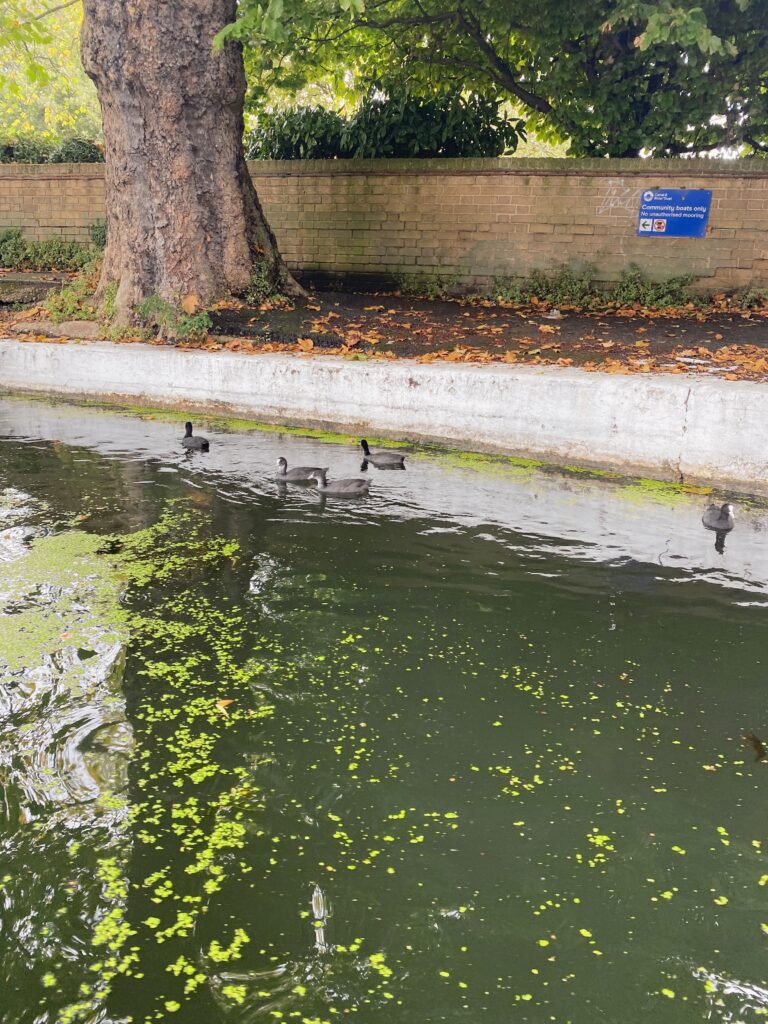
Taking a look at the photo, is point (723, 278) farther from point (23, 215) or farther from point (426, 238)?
point (23, 215)

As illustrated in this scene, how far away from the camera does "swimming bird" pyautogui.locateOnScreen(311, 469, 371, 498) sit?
325 inches

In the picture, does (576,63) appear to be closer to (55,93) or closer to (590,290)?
(590,290)

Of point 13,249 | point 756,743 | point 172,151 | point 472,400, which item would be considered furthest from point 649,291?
point 13,249

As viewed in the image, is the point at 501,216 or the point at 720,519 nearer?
the point at 720,519

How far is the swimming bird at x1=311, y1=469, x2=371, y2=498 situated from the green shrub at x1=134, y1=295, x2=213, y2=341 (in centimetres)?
484

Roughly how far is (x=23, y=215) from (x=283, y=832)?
1860cm

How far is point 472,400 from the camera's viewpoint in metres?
9.68

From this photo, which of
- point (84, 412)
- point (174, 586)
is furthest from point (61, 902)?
point (84, 412)

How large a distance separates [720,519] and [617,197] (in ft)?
28.6

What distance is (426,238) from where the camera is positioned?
15.8 metres

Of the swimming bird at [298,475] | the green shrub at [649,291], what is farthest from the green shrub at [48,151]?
the swimming bird at [298,475]

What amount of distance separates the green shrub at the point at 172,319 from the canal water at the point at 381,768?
16.6ft

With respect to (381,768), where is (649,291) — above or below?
above

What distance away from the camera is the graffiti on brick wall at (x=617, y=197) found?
46.8ft
